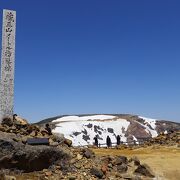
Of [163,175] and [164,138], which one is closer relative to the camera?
[163,175]

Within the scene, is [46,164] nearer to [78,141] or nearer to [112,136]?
[78,141]

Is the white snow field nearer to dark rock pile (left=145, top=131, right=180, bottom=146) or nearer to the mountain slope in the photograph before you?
the mountain slope

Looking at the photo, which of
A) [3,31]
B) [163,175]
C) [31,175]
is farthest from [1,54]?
[163,175]

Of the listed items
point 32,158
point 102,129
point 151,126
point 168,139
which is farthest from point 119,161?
point 151,126

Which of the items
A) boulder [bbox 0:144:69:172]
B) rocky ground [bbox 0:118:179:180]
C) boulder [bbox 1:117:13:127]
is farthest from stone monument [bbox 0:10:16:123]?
boulder [bbox 0:144:69:172]

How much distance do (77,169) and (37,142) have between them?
282 cm

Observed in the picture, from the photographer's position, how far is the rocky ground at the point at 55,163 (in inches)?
A: 794

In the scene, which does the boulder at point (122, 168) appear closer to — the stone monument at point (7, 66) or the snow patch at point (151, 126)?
the stone monument at point (7, 66)

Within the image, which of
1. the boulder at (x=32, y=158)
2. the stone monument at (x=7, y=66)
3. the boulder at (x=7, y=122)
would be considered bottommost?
the boulder at (x=32, y=158)

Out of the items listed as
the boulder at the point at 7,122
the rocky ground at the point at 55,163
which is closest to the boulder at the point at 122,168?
the rocky ground at the point at 55,163

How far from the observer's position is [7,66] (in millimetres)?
25031

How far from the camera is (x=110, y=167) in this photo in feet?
71.4

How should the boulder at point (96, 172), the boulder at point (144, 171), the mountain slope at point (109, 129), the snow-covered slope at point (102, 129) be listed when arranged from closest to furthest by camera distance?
the boulder at point (96, 172)
the boulder at point (144, 171)
the snow-covered slope at point (102, 129)
the mountain slope at point (109, 129)

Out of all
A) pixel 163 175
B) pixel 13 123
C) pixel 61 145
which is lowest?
pixel 163 175
